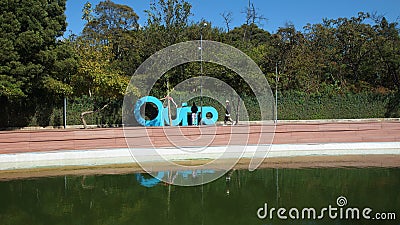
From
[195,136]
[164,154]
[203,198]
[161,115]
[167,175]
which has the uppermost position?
[161,115]

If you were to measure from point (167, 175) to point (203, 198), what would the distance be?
93.3 inches

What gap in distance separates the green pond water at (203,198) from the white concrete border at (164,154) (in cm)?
149

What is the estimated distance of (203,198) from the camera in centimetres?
832

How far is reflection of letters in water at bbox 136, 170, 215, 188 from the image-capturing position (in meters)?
9.70

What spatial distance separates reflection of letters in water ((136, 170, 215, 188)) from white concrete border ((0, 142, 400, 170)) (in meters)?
1.37

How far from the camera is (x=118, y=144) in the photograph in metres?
12.5

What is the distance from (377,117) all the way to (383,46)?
530cm

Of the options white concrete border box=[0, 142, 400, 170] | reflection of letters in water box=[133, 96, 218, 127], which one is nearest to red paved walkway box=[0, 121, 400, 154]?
white concrete border box=[0, 142, 400, 170]

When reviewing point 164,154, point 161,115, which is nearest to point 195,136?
point 164,154

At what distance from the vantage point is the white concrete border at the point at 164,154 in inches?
451

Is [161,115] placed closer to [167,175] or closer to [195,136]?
[195,136]

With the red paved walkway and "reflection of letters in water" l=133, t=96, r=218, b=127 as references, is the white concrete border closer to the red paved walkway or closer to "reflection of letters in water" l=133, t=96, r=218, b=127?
the red paved walkway

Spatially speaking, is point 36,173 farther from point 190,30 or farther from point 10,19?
point 190,30

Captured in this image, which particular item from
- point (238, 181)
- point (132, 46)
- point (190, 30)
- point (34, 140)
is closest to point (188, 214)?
point (238, 181)
